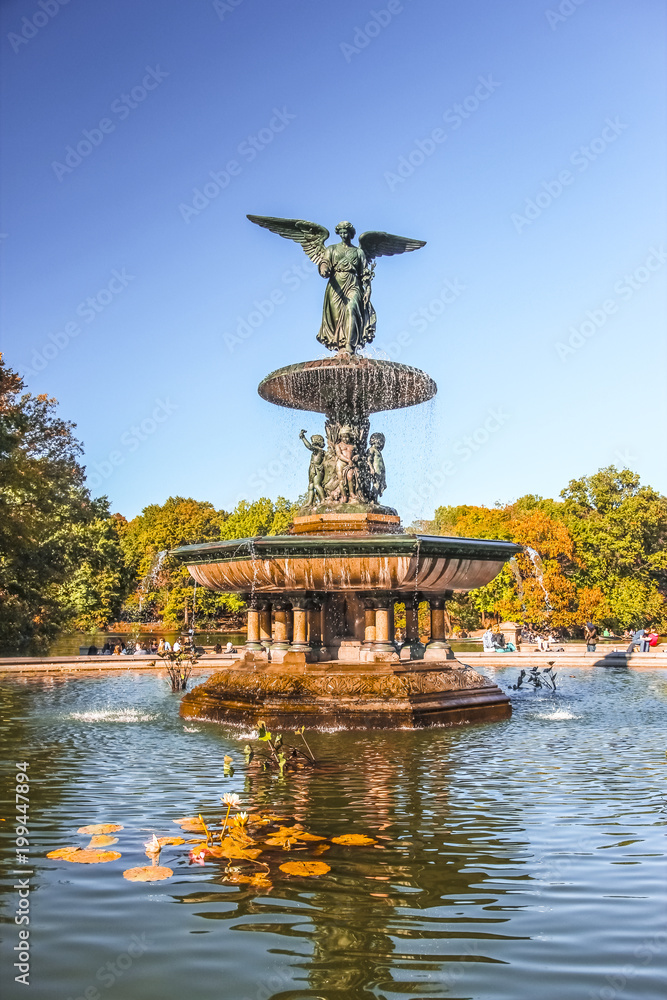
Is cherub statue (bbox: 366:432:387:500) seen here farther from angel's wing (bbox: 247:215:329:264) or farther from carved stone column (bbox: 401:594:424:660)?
angel's wing (bbox: 247:215:329:264)

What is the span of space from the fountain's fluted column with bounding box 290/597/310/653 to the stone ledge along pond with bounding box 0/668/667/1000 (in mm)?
3729

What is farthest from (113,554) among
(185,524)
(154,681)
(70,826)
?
(70,826)

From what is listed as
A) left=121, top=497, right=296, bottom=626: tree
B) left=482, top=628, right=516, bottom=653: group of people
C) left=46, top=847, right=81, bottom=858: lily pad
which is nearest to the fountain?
left=46, top=847, right=81, bottom=858: lily pad

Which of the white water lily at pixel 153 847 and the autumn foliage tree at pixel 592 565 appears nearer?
the white water lily at pixel 153 847

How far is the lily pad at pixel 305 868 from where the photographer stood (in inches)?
198

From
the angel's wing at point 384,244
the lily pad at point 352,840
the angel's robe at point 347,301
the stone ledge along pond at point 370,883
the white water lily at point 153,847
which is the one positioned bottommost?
the stone ledge along pond at point 370,883

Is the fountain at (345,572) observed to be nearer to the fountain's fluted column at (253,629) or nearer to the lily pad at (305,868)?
the fountain's fluted column at (253,629)

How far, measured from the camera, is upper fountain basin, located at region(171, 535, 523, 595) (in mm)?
12484

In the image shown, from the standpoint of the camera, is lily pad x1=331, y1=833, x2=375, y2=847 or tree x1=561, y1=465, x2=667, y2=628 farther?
tree x1=561, y1=465, x2=667, y2=628

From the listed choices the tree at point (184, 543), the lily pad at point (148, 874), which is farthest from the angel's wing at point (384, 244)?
the tree at point (184, 543)

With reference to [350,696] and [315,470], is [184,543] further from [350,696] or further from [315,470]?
[350,696]

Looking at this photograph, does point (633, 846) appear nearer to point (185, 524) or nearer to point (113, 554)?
point (113, 554)

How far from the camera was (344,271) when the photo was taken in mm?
16484

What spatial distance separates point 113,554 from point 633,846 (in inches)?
1944
